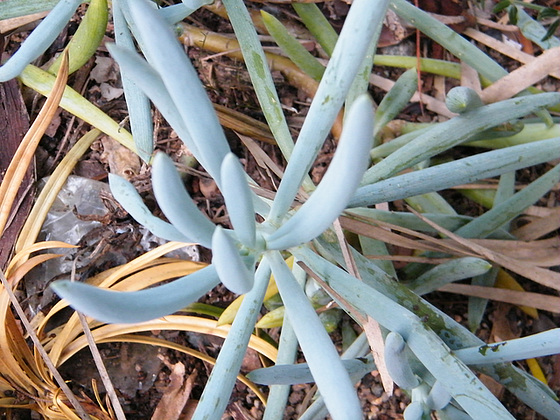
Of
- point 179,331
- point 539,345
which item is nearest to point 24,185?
point 179,331

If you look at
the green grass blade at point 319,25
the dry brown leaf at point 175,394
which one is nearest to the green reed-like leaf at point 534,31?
the green grass blade at point 319,25

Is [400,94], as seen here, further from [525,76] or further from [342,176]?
[342,176]

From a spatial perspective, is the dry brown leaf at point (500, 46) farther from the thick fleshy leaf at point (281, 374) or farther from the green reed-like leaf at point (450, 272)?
the thick fleshy leaf at point (281, 374)

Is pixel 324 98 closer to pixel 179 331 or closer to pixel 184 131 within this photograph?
pixel 184 131

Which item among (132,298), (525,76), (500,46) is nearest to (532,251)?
(525,76)

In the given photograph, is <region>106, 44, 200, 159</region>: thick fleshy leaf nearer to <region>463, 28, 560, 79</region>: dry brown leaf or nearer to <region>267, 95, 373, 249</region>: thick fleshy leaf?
<region>267, 95, 373, 249</region>: thick fleshy leaf
